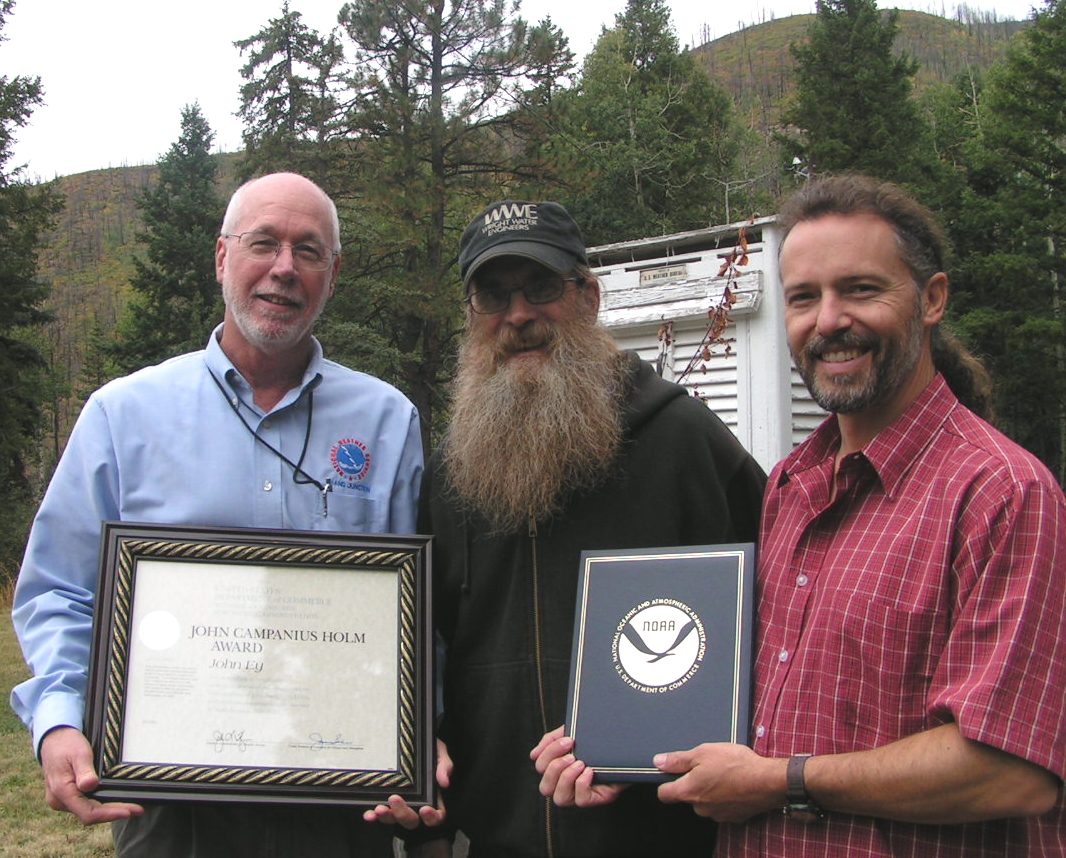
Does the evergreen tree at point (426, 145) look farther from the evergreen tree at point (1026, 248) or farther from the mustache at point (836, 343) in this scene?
the mustache at point (836, 343)

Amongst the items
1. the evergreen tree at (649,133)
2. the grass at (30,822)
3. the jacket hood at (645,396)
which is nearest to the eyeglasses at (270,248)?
the jacket hood at (645,396)

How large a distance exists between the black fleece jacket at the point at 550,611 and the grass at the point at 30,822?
12.0ft

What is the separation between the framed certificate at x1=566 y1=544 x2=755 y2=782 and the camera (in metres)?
2.16

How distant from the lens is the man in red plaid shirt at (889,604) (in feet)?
5.89

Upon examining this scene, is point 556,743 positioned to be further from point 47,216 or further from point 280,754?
point 47,216

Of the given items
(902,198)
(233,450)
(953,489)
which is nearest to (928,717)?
(953,489)

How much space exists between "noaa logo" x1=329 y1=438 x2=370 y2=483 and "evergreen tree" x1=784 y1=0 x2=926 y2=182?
3167cm

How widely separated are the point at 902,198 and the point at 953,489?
26.8 inches

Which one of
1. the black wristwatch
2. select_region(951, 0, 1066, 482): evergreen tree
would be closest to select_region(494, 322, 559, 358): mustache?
the black wristwatch

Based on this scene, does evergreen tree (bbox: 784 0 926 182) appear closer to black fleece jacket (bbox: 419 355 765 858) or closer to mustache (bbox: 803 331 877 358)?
black fleece jacket (bbox: 419 355 765 858)

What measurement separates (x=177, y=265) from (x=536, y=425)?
31954mm

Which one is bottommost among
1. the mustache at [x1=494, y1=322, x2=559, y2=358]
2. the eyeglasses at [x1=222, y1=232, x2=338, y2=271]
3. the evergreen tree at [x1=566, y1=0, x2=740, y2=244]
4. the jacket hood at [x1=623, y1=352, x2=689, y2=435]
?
the jacket hood at [x1=623, y1=352, x2=689, y2=435]

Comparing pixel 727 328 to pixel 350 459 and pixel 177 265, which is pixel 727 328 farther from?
pixel 177 265

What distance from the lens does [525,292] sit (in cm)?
313
